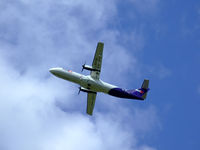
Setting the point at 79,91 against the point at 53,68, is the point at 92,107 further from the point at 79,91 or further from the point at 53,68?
the point at 53,68

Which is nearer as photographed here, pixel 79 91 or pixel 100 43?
pixel 100 43

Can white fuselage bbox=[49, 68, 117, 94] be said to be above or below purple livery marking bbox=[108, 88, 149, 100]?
above

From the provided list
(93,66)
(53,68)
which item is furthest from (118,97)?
(53,68)

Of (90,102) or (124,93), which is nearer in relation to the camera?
(124,93)

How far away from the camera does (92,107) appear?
8394 centimetres

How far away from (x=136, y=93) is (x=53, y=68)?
1877cm

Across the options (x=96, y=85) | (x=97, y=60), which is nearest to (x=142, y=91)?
(x=96, y=85)

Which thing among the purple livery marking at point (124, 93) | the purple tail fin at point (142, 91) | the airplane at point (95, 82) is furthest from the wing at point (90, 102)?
the purple tail fin at point (142, 91)

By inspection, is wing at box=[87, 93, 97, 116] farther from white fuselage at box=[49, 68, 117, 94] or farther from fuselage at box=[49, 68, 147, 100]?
white fuselage at box=[49, 68, 117, 94]

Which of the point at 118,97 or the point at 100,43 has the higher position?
the point at 100,43

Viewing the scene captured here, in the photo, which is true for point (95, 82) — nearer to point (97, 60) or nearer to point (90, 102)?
point (97, 60)

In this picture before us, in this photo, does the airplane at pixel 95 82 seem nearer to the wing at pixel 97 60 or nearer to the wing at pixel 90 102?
the wing at pixel 97 60

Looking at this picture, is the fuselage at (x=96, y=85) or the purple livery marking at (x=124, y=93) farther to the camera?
the fuselage at (x=96, y=85)

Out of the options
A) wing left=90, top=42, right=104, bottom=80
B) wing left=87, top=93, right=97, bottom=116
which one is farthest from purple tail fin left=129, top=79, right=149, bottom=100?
wing left=87, top=93, right=97, bottom=116
